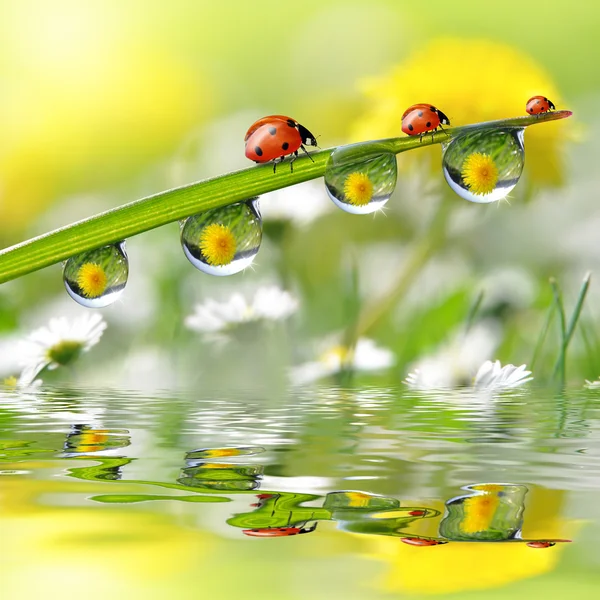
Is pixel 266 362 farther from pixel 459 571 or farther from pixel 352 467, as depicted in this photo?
pixel 459 571

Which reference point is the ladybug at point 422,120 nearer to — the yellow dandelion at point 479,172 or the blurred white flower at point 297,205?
the yellow dandelion at point 479,172

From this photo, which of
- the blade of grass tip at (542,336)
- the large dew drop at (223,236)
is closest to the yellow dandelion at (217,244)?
the large dew drop at (223,236)

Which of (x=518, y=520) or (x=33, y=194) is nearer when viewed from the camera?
(x=518, y=520)

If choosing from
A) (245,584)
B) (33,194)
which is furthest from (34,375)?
(245,584)

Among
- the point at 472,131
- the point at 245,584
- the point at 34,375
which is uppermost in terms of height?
the point at 472,131

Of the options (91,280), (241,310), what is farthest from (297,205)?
(91,280)

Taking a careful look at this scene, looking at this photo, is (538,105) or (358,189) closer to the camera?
(358,189)

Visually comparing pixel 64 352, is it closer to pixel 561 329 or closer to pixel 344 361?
pixel 344 361
